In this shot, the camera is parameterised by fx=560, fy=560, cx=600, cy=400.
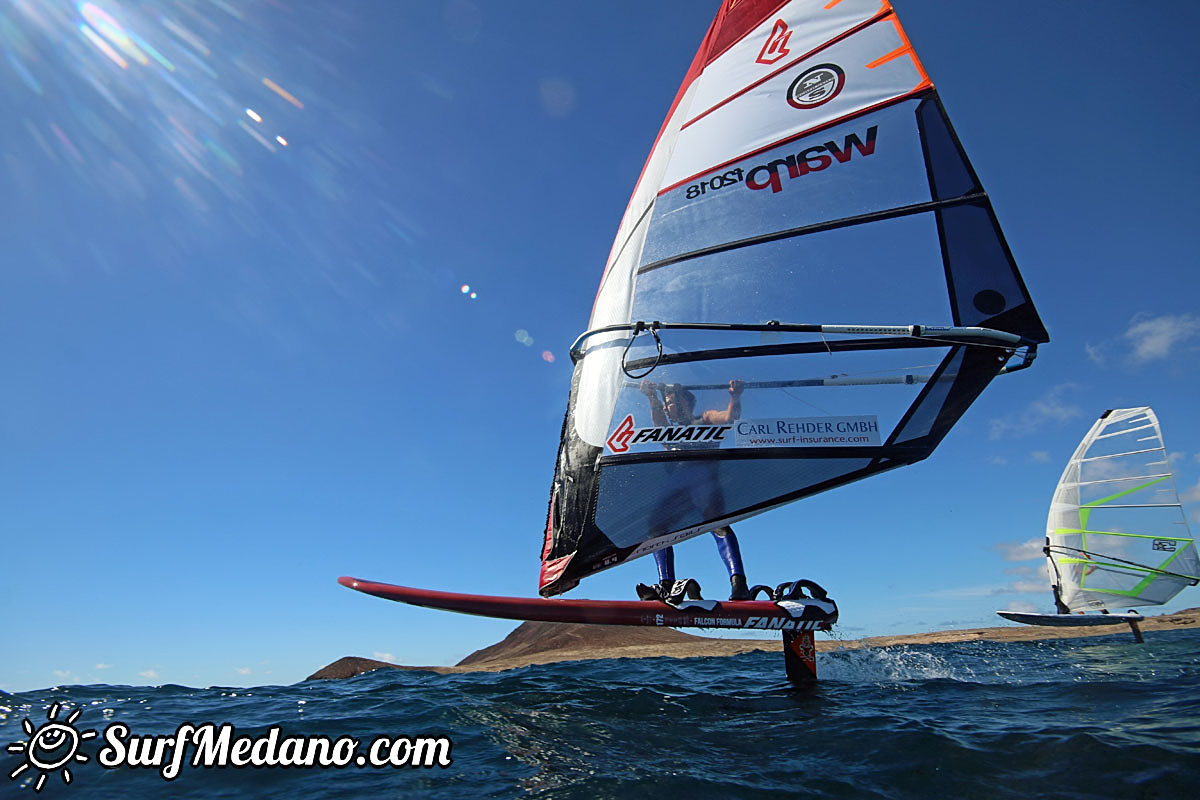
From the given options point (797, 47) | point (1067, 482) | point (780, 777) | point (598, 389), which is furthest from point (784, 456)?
point (1067, 482)

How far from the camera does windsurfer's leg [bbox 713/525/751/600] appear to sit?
5.85 meters

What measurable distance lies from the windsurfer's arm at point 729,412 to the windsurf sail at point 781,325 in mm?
19

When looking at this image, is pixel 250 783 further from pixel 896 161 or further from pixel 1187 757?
pixel 896 161

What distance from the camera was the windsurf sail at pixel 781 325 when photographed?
5160 mm

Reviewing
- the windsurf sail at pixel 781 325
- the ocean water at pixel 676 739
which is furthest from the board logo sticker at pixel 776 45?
the ocean water at pixel 676 739

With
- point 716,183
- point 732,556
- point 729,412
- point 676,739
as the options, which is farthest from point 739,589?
point 716,183

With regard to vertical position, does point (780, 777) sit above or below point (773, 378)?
below

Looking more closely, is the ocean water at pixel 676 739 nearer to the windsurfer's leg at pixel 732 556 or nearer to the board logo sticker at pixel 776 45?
the windsurfer's leg at pixel 732 556

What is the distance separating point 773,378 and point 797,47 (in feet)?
12.1

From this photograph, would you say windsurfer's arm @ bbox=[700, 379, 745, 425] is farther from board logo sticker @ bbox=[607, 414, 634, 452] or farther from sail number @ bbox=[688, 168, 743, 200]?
sail number @ bbox=[688, 168, 743, 200]

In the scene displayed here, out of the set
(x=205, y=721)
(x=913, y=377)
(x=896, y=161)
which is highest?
(x=896, y=161)

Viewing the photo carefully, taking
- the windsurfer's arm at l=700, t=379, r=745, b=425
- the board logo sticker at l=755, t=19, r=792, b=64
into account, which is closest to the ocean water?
the windsurfer's arm at l=700, t=379, r=745, b=425

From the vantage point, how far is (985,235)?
519cm

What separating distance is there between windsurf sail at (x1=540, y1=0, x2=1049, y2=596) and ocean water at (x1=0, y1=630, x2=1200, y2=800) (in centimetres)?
156
